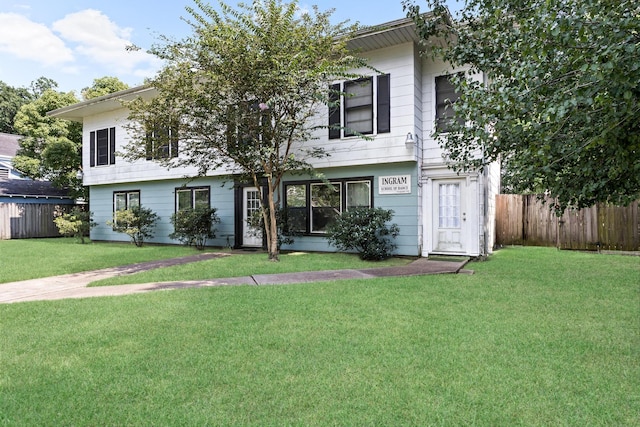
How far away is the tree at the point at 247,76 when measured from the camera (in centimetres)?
736

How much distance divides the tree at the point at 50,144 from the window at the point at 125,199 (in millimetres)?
4947

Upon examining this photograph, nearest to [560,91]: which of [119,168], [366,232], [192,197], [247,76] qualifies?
[366,232]

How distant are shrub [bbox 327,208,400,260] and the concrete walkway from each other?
1021 mm

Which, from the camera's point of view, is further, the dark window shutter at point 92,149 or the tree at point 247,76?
the dark window shutter at point 92,149

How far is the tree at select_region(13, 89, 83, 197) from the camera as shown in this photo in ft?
57.1

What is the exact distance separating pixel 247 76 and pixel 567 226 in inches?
354

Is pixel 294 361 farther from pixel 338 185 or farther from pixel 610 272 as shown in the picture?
pixel 338 185

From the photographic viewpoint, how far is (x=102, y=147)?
14.3 meters

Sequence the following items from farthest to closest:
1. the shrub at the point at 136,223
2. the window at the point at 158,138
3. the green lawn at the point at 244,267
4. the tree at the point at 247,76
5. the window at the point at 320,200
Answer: the shrub at the point at 136,223
the window at the point at 320,200
the window at the point at 158,138
the tree at the point at 247,76
the green lawn at the point at 244,267

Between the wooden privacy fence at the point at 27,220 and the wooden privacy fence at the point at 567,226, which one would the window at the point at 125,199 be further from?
the wooden privacy fence at the point at 567,226

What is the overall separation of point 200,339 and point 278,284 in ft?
7.92

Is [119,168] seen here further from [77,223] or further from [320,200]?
[320,200]

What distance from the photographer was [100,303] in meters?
4.71

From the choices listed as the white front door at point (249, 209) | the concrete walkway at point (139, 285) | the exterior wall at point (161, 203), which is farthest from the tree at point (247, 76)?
the white front door at point (249, 209)
